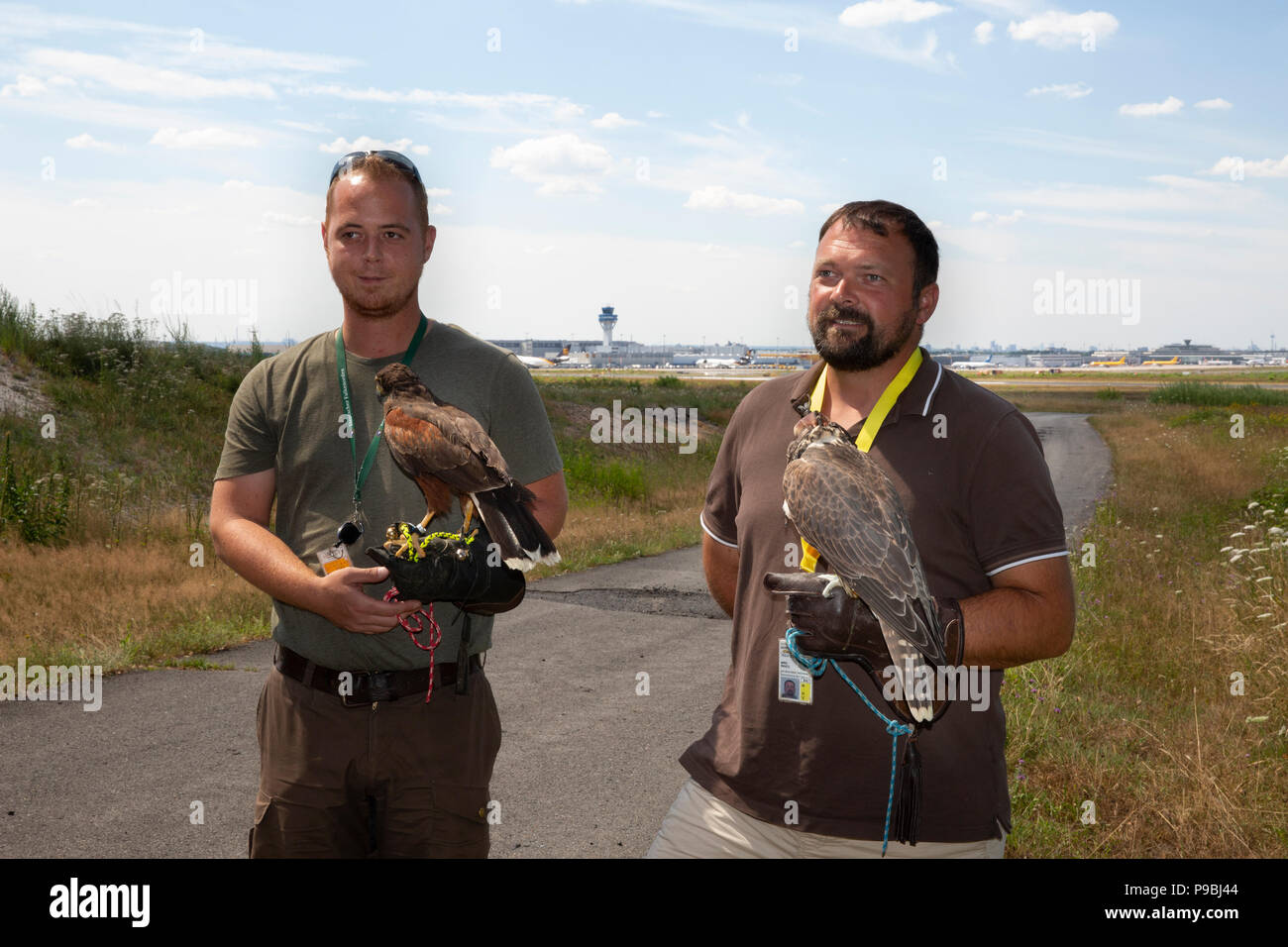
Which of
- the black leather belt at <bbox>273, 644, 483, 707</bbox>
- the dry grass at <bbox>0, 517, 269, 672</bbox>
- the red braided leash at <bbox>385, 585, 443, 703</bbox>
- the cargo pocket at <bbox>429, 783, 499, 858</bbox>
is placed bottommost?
the dry grass at <bbox>0, 517, 269, 672</bbox>

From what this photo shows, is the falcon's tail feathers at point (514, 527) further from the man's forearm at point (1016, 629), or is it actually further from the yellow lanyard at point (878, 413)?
the man's forearm at point (1016, 629)

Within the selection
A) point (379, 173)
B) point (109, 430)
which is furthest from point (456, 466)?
point (109, 430)

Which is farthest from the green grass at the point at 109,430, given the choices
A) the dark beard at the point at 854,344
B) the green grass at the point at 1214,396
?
the green grass at the point at 1214,396

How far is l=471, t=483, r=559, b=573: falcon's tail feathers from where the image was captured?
3268mm

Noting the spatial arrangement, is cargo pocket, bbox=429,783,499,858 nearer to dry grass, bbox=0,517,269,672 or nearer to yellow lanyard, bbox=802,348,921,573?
yellow lanyard, bbox=802,348,921,573

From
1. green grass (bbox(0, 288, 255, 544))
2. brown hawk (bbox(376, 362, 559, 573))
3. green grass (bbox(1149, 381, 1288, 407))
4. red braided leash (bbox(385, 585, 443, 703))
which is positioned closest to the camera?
brown hawk (bbox(376, 362, 559, 573))

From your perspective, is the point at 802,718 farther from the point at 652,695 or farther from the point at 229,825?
the point at 652,695

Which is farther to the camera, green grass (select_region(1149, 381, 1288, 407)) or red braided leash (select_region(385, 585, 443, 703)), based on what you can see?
green grass (select_region(1149, 381, 1288, 407))

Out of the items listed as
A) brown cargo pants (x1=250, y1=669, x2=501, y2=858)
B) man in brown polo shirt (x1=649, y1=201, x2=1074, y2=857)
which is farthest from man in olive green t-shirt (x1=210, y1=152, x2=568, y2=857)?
man in brown polo shirt (x1=649, y1=201, x2=1074, y2=857)

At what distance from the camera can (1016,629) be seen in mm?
2982

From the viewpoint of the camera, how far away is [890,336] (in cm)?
323

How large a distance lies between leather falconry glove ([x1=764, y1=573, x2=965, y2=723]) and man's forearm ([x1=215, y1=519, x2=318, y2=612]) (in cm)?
153

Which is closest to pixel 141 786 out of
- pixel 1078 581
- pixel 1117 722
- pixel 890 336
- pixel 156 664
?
pixel 156 664

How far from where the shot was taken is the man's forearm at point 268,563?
3258 mm
